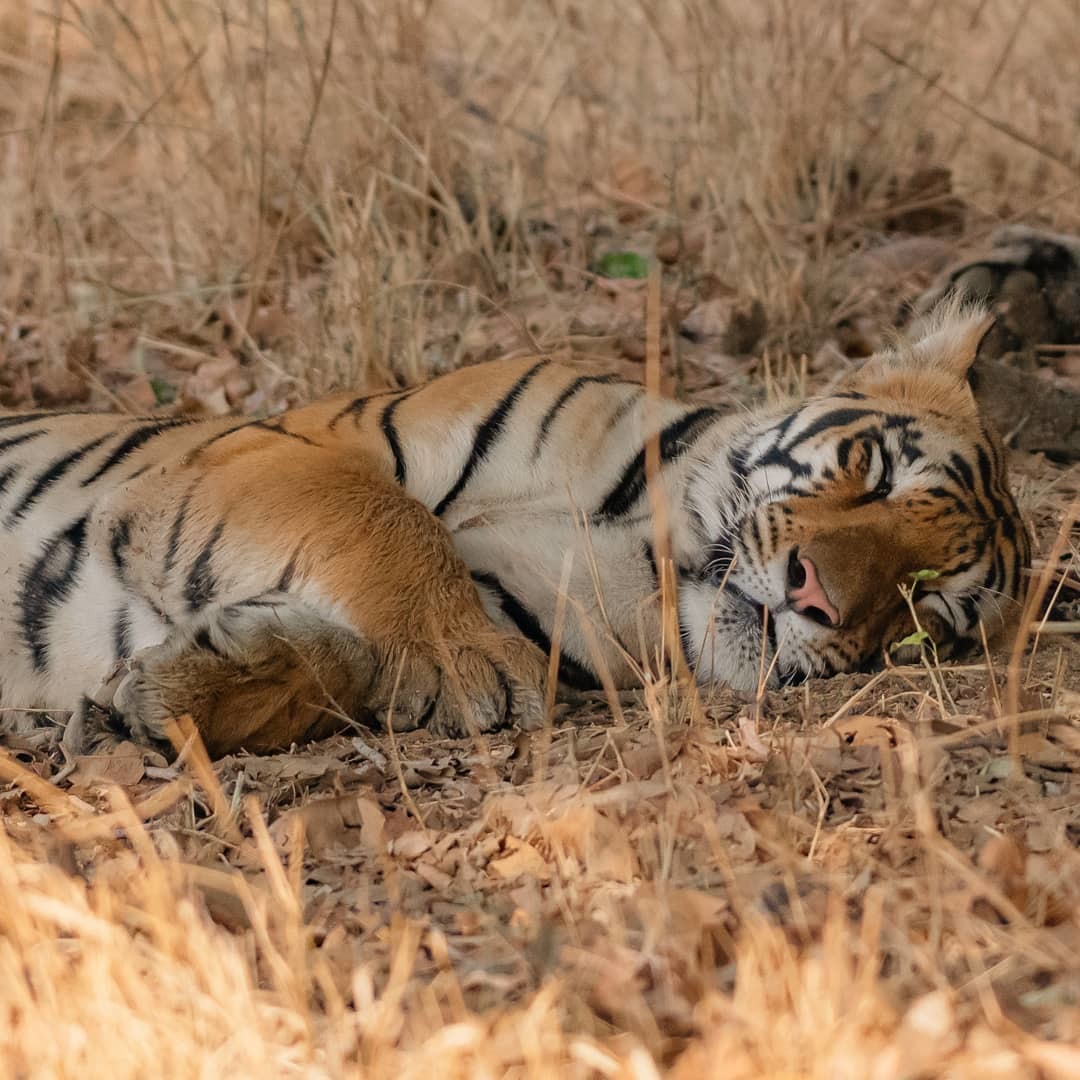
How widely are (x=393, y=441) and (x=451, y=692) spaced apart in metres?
0.70

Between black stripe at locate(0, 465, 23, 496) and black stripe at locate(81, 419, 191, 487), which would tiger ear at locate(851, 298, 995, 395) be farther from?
black stripe at locate(0, 465, 23, 496)

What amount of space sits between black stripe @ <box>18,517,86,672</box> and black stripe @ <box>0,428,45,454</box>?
0.46 meters

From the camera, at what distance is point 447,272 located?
209 inches

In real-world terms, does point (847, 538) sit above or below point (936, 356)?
below

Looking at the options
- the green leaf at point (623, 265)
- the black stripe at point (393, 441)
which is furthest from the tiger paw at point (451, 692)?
the green leaf at point (623, 265)

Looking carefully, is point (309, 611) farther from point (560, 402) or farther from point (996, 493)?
point (996, 493)

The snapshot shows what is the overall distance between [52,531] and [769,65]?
3.58 m

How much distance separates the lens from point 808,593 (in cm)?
283

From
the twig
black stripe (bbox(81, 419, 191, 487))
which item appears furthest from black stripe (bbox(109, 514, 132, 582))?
the twig

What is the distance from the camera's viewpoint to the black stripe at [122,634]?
305 centimetres

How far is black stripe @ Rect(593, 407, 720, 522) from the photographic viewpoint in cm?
325

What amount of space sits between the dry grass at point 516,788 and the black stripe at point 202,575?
40 cm

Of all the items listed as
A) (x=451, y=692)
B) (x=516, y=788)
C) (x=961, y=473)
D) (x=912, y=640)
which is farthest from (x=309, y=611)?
(x=961, y=473)

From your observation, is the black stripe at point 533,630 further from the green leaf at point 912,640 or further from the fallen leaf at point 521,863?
the fallen leaf at point 521,863
